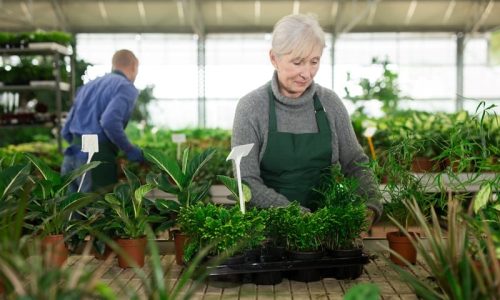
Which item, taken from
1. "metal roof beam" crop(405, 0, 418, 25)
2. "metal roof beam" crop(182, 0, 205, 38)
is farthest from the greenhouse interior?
"metal roof beam" crop(405, 0, 418, 25)

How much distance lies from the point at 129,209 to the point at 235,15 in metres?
16.0

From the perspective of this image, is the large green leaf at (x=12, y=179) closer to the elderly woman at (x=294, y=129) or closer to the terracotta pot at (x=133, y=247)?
the terracotta pot at (x=133, y=247)

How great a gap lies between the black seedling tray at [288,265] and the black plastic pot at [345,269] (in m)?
0.01

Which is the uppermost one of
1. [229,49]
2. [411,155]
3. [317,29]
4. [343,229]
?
[229,49]

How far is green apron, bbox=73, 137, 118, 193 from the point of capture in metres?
4.75

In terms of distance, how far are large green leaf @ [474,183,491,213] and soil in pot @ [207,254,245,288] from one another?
0.64 meters

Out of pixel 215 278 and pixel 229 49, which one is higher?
pixel 229 49

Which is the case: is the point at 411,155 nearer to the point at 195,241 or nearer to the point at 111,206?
the point at 195,241

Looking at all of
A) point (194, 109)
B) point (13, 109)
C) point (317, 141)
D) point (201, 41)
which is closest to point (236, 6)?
point (201, 41)

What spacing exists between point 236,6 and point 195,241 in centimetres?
1595

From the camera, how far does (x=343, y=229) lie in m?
1.80

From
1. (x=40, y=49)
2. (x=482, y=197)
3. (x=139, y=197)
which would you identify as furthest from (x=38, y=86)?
(x=482, y=197)

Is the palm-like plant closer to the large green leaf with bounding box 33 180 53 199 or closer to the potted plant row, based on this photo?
the potted plant row

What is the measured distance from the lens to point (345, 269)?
1.75 m
